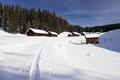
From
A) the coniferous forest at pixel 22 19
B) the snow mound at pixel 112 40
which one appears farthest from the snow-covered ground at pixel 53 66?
the coniferous forest at pixel 22 19

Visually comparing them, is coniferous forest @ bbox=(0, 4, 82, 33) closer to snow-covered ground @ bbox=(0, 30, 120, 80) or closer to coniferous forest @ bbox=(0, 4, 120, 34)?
coniferous forest @ bbox=(0, 4, 120, 34)

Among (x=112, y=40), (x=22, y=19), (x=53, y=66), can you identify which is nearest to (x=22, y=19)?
(x=22, y=19)

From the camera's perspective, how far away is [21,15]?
93.4 metres

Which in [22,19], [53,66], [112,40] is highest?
[22,19]

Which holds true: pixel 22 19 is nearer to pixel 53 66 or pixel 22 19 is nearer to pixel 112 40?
pixel 112 40

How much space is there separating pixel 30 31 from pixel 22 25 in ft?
46.2

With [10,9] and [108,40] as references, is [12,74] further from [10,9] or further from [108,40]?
[10,9]

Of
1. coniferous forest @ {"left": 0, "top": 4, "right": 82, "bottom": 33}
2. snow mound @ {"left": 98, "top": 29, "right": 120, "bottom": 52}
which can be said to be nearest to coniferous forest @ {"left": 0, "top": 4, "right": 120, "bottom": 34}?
coniferous forest @ {"left": 0, "top": 4, "right": 82, "bottom": 33}

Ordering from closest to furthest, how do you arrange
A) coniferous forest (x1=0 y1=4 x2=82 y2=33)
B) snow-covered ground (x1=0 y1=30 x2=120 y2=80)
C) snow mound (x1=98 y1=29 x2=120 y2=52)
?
snow-covered ground (x1=0 y1=30 x2=120 y2=80), snow mound (x1=98 y1=29 x2=120 y2=52), coniferous forest (x1=0 y1=4 x2=82 y2=33)

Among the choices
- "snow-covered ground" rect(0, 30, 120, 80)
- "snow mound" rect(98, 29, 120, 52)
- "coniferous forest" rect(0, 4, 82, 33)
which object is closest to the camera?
"snow-covered ground" rect(0, 30, 120, 80)

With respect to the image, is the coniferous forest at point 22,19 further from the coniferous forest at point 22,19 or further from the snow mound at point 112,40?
the snow mound at point 112,40

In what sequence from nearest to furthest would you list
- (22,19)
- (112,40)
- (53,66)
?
(53,66), (112,40), (22,19)

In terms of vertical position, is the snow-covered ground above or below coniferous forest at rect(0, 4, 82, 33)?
below

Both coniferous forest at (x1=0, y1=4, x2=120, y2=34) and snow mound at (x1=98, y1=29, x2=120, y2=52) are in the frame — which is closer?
snow mound at (x1=98, y1=29, x2=120, y2=52)
